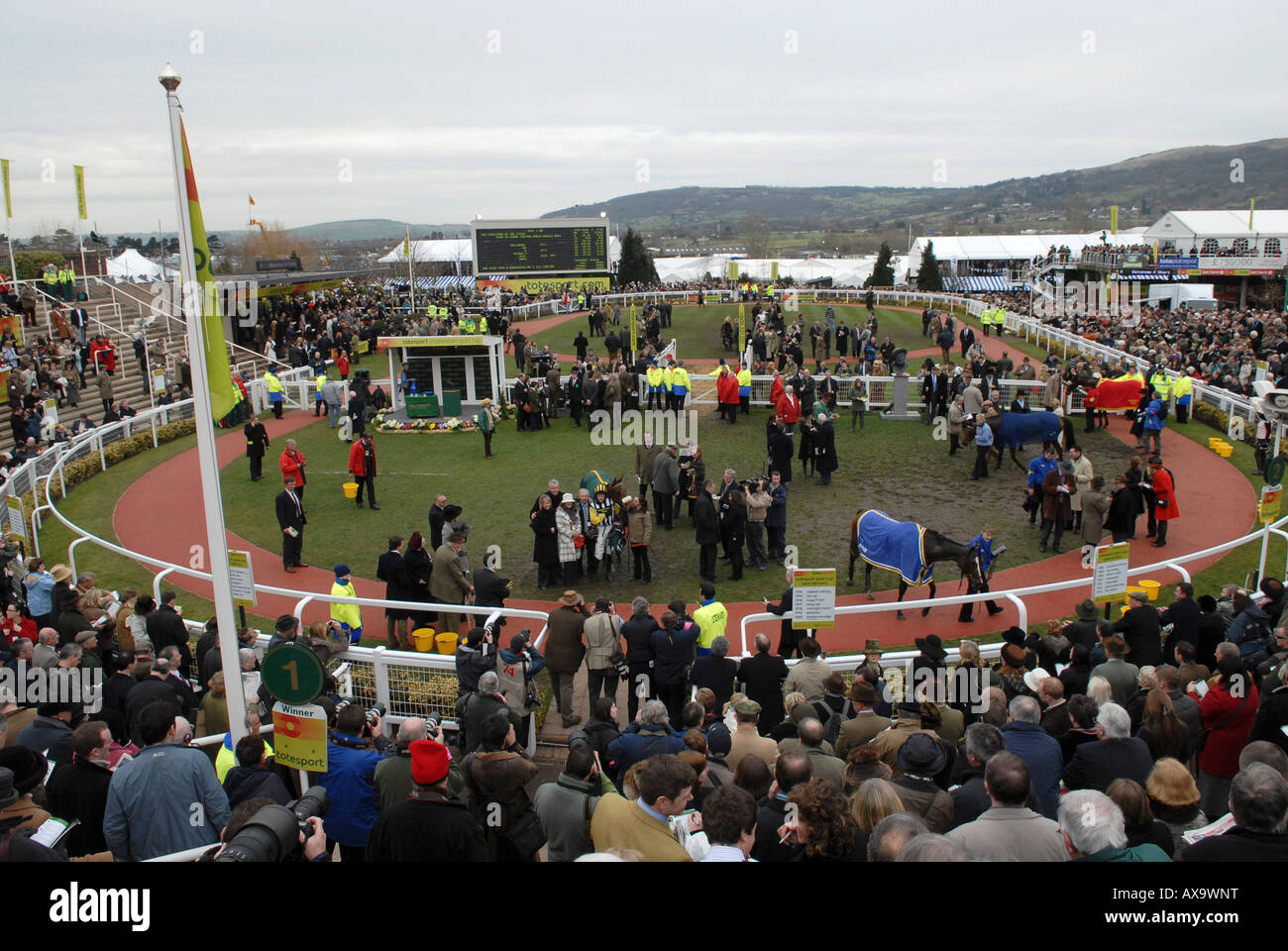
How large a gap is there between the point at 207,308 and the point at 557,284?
124ft

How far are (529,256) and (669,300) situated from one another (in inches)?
322

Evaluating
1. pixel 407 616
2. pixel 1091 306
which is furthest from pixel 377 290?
pixel 407 616

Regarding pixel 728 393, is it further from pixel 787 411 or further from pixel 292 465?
pixel 292 465

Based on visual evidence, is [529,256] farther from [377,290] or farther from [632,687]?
[632,687]

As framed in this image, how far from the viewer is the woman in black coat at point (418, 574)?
10547mm

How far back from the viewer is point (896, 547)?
36.4ft

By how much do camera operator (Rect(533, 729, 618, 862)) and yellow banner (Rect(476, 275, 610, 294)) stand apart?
39.4 meters

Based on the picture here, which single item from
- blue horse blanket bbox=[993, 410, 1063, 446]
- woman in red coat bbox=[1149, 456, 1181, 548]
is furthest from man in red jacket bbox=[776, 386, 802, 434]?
woman in red coat bbox=[1149, 456, 1181, 548]

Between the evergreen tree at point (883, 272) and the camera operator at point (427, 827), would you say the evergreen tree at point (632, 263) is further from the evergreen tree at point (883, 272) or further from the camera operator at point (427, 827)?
the camera operator at point (427, 827)

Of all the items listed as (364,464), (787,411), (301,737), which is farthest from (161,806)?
(787,411)

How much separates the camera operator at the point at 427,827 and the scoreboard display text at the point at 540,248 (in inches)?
1498

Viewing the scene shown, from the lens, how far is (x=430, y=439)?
21516 mm

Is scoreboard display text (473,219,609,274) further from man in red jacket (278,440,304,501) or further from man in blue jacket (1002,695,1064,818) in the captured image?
man in blue jacket (1002,695,1064,818)
